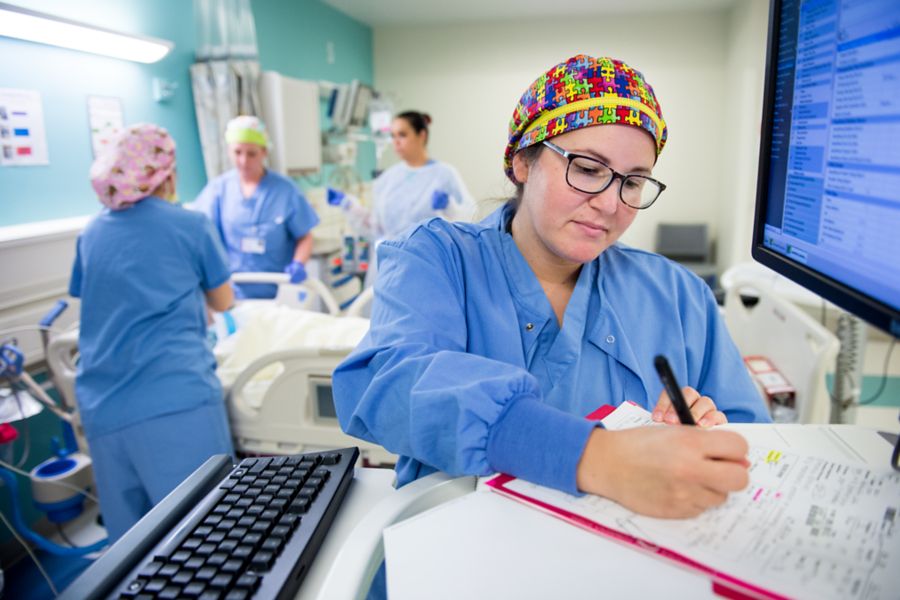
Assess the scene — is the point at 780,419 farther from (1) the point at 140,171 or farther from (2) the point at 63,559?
(2) the point at 63,559

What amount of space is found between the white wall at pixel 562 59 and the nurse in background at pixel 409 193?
1.92 m

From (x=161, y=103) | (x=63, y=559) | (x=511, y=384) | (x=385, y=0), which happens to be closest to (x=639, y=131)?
(x=511, y=384)

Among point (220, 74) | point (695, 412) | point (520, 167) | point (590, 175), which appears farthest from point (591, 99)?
point (220, 74)

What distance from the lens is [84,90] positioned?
2.86 meters

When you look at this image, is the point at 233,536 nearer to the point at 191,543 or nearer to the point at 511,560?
the point at 191,543

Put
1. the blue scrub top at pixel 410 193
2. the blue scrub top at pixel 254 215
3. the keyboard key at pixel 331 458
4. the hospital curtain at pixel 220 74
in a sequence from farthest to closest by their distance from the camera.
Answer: the blue scrub top at pixel 410 193, the hospital curtain at pixel 220 74, the blue scrub top at pixel 254 215, the keyboard key at pixel 331 458

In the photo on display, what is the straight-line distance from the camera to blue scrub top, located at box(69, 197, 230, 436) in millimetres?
1845

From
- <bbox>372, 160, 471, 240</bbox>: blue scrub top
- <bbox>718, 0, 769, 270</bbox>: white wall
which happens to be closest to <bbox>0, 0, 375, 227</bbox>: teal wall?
<bbox>372, 160, 471, 240</bbox>: blue scrub top

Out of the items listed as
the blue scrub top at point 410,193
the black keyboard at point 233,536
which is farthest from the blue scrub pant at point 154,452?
the blue scrub top at point 410,193

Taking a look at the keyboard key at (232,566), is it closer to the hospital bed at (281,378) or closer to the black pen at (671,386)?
the black pen at (671,386)

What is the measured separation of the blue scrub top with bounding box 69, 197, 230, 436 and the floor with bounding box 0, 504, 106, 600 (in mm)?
774

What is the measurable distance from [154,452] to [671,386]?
5.95 ft

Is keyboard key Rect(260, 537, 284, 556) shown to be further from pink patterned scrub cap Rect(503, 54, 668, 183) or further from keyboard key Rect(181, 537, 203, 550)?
pink patterned scrub cap Rect(503, 54, 668, 183)

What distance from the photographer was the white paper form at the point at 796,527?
1.56 ft
